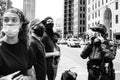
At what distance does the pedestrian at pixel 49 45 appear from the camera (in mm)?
4117

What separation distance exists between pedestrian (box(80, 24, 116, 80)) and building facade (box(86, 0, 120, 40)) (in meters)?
43.3

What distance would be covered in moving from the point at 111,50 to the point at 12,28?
2.76 m

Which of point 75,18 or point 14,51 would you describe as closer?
point 14,51

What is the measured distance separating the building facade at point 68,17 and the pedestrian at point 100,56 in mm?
117795

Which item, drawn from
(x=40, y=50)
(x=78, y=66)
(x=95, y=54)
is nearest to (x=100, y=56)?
(x=95, y=54)

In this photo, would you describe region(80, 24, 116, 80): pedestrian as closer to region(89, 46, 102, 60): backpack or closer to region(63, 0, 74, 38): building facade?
region(89, 46, 102, 60): backpack

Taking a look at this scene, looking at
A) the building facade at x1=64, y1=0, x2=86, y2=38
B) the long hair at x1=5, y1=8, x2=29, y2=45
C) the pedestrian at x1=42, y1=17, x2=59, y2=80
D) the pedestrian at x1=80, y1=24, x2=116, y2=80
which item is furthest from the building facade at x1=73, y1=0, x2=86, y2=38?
the long hair at x1=5, y1=8, x2=29, y2=45

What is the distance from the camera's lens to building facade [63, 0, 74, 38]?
124 metres

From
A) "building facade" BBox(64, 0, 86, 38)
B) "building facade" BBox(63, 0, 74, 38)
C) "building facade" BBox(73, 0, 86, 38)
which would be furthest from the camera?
"building facade" BBox(63, 0, 74, 38)

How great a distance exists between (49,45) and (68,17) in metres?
124

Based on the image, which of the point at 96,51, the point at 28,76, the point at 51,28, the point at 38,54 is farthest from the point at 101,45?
the point at 28,76

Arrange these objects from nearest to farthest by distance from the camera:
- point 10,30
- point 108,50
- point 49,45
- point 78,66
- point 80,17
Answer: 1. point 10,30
2. point 108,50
3. point 49,45
4. point 78,66
5. point 80,17

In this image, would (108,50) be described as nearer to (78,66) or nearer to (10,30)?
(10,30)

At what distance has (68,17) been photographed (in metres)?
128
